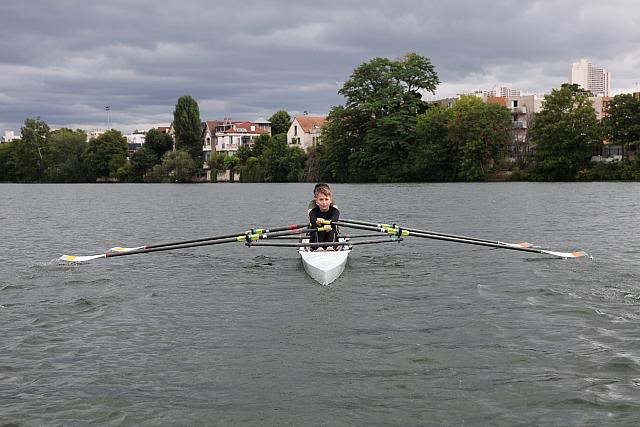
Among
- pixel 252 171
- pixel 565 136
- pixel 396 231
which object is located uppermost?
pixel 565 136

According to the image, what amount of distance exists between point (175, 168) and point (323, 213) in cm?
9719

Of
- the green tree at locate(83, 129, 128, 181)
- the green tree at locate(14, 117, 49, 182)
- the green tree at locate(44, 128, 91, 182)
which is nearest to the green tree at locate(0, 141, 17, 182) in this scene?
the green tree at locate(14, 117, 49, 182)

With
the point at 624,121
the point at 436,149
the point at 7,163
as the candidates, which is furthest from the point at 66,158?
the point at 624,121

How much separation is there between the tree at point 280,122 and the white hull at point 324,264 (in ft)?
385

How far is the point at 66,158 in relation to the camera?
414 feet

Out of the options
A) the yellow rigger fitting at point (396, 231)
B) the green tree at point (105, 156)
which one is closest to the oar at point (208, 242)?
the yellow rigger fitting at point (396, 231)

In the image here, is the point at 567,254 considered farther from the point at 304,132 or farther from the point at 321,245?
the point at 304,132

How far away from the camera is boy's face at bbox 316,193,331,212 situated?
14.7m

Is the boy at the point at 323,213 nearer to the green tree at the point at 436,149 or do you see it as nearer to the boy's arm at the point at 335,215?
the boy's arm at the point at 335,215

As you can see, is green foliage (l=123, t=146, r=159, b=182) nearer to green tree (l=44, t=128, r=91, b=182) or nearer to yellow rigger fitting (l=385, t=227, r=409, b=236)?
green tree (l=44, t=128, r=91, b=182)

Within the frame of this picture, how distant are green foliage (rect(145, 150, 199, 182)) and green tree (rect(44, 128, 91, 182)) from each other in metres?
19.2

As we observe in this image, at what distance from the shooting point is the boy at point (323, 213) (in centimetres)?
1470

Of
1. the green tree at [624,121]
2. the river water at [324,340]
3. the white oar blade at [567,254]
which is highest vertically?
the green tree at [624,121]

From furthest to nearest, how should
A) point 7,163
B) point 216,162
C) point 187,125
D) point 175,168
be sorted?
point 7,163, point 187,125, point 216,162, point 175,168
